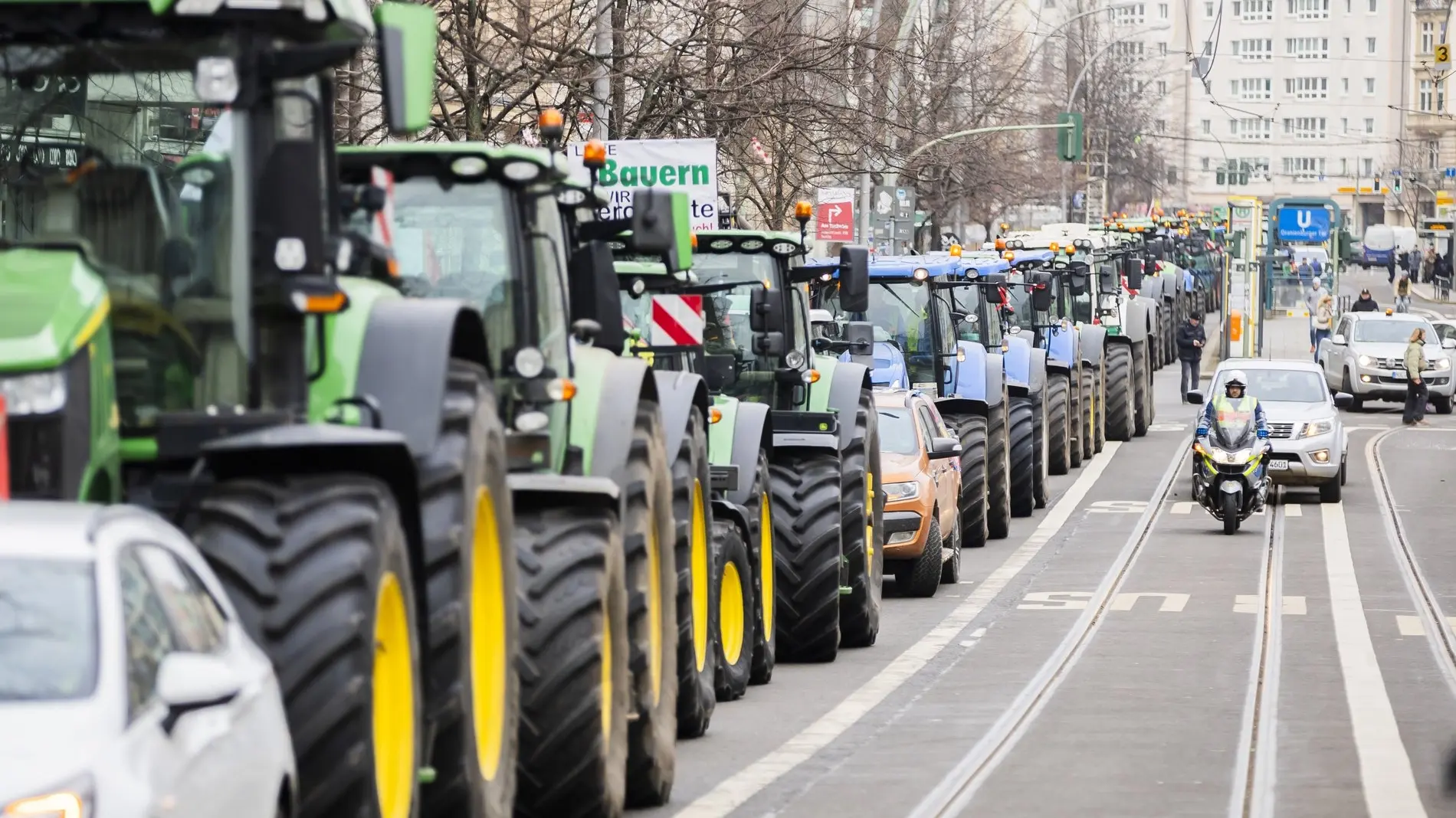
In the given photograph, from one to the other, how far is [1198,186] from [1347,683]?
158 meters

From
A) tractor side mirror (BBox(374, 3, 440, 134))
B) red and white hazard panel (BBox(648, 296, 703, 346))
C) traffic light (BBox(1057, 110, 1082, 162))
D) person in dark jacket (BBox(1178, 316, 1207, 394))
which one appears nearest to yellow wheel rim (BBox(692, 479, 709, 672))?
red and white hazard panel (BBox(648, 296, 703, 346))

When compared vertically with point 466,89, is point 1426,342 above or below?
below

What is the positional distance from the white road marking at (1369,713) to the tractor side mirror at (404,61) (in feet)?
18.9

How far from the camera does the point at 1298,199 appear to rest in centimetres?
6125

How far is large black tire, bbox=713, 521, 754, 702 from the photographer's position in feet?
43.8

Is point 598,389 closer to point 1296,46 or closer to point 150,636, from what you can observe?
point 150,636

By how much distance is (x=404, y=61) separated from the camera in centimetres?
689

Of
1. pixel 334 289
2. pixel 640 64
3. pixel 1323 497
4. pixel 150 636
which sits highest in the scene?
pixel 640 64

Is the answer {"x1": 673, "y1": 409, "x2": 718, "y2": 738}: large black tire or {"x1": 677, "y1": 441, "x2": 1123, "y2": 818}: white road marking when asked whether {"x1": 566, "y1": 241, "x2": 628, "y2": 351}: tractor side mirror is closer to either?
{"x1": 673, "y1": 409, "x2": 718, "y2": 738}: large black tire

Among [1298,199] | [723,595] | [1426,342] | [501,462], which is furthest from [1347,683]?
[1298,199]

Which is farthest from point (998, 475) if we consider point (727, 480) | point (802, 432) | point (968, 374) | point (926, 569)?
point (727, 480)

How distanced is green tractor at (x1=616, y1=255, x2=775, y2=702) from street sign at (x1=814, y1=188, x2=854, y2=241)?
1836 cm

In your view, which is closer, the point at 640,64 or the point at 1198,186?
the point at 640,64

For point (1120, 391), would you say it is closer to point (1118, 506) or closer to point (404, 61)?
A: point (1118, 506)
